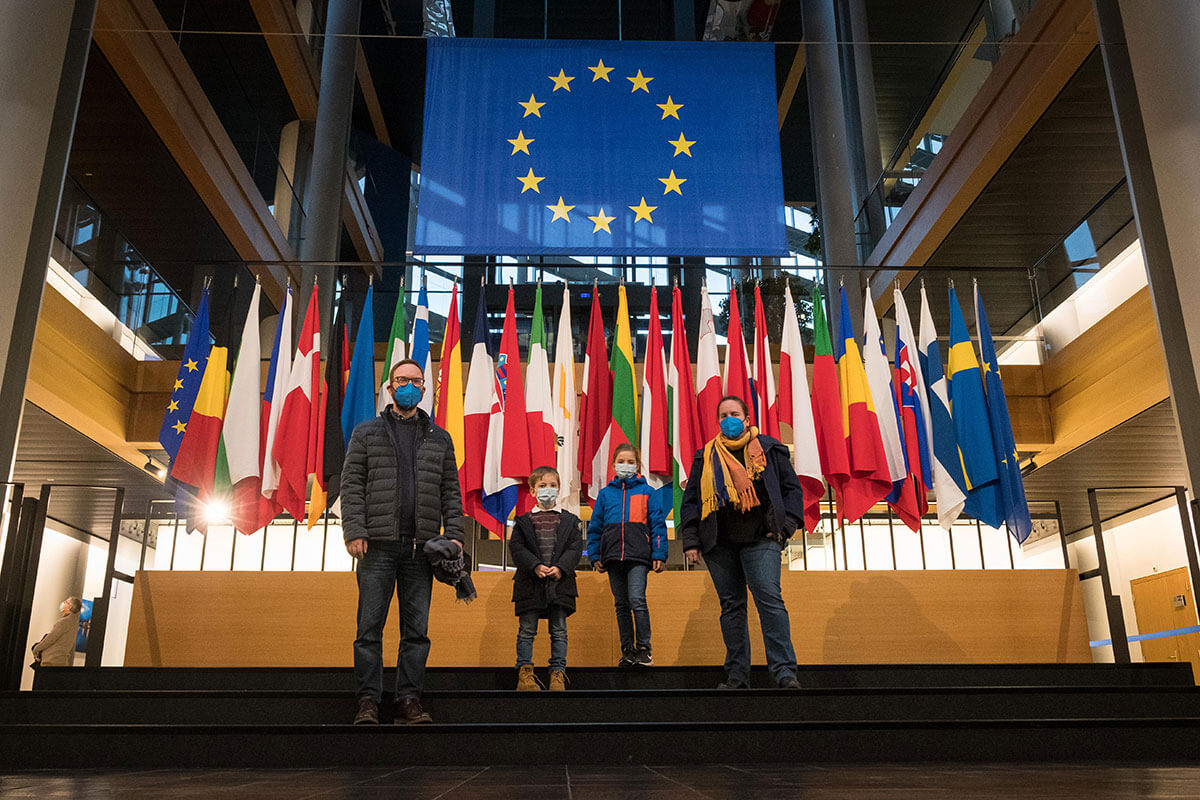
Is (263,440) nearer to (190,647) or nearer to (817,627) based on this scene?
(190,647)

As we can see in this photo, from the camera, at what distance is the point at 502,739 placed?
3.35m

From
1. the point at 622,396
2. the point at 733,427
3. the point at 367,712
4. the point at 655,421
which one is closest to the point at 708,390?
the point at 655,421

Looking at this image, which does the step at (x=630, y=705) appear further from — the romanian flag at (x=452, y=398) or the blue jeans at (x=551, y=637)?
the romanian flag at (x=452, y=398)

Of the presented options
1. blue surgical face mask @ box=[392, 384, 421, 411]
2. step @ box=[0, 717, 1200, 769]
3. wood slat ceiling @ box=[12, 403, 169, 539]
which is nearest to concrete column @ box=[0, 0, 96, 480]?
step @ box=[0, 717, 1200, 769]

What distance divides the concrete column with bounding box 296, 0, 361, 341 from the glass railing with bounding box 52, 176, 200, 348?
71.9 inches

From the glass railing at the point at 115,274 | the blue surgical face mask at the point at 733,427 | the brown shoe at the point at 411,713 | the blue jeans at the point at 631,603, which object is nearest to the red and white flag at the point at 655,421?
the blue jeans at the point at 631,603

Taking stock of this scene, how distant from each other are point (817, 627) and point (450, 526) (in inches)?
103

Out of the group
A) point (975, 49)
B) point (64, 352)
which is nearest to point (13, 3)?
point (64, 352)

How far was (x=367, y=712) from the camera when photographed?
3609 millimetres

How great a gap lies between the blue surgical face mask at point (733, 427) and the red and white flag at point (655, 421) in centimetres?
157

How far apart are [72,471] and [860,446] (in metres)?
9.15

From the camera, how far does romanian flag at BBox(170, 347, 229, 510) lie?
233 inches

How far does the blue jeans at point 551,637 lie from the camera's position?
177 inches

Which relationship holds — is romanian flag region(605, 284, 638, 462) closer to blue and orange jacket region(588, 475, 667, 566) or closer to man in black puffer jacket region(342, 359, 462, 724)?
blue and orange jacket region(588, 475, 667, 566)
